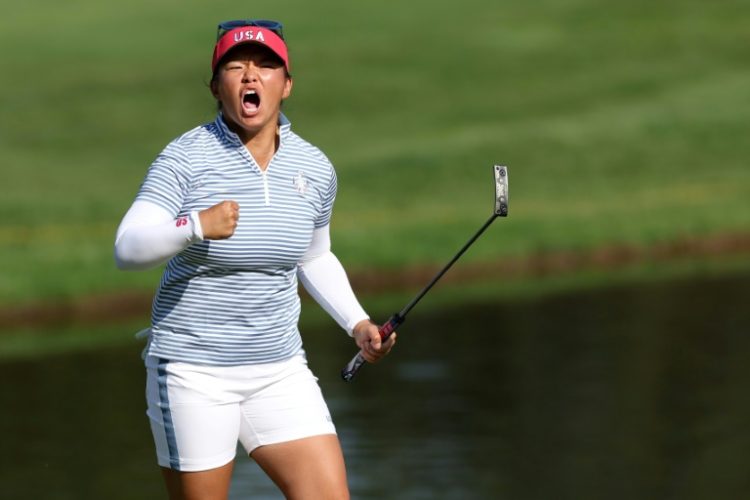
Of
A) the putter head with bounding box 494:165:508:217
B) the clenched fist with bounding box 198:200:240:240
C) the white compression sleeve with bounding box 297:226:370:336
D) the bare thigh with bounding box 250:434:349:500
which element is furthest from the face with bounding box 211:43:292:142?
the bare thigh with bounding box 250:434:349:500

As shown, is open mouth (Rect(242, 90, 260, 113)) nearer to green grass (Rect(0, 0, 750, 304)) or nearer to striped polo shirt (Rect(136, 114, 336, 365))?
striped polo shirt (Rect(136, 114, 336, 365))

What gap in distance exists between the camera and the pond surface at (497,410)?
989cm

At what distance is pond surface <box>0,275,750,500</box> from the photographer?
989cm

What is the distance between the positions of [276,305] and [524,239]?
15.7m

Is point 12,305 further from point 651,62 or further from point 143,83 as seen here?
point 651,62

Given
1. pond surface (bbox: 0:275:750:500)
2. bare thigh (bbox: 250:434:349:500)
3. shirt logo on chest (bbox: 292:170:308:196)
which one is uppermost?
shirt logo on chest (bbox: 292:170:308:196)

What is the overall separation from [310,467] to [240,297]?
2.00 feet

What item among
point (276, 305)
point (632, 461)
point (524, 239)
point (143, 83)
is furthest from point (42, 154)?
point (276, 305)

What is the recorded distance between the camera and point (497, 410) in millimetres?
12125

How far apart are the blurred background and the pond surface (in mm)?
37

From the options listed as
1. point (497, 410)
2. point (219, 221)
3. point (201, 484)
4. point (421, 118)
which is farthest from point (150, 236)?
point (421, 118)

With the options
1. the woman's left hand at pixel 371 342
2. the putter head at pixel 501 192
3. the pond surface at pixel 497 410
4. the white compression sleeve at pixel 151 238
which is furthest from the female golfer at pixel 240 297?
the pond surface at pixel 497 410

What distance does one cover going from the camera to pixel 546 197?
25.6m

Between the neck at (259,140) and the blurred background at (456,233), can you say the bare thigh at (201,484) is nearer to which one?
the neck at (259,140)
